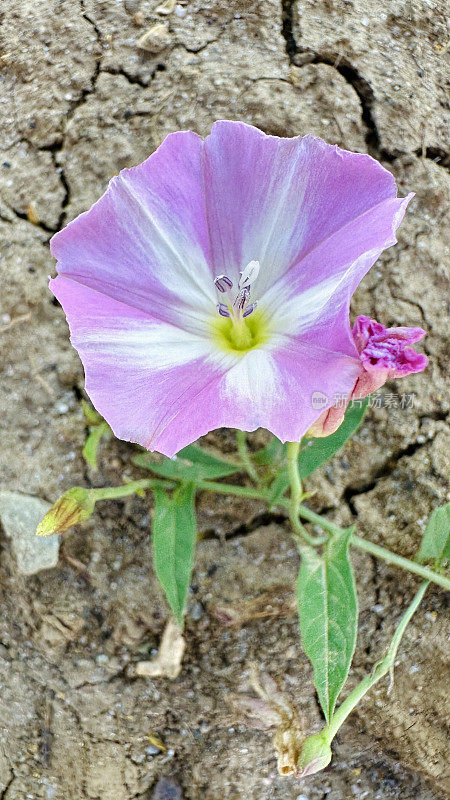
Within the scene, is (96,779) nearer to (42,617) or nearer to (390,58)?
(42,617)

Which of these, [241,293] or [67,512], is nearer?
[241,293]

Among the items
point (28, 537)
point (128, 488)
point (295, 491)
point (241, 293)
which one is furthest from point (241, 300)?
point (28, 537)

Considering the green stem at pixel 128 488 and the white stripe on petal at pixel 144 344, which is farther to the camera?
the green stem at pixel 128 488

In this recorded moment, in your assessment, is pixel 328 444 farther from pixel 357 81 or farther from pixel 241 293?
pixel 357 81

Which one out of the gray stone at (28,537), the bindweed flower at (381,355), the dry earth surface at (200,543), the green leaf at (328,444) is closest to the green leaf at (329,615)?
the green leaf at (328,444)

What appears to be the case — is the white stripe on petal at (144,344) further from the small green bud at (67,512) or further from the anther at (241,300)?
the small green bud at (67,512)

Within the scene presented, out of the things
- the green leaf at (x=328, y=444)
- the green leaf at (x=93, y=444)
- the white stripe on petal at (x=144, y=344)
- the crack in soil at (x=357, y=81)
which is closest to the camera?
the white stripe on petal at (x=144, y=344)
